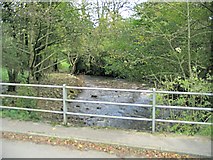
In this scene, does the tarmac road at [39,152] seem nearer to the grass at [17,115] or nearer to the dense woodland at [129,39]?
the grass at [17,115]

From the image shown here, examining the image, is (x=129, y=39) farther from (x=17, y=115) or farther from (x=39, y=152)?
(x=39, y=152)

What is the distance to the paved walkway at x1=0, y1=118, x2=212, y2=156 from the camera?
3.71 m

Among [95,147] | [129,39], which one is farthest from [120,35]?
[95,147]

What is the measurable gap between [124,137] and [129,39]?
3472mm

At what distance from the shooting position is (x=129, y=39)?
22.5 ft

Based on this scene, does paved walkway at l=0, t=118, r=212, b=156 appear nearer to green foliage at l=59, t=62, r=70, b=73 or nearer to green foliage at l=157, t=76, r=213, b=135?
green foliage at l=157, t=76, r=213, b=135

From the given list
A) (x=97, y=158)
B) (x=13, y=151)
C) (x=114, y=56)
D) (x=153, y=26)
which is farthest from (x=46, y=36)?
(x=97, y=158)

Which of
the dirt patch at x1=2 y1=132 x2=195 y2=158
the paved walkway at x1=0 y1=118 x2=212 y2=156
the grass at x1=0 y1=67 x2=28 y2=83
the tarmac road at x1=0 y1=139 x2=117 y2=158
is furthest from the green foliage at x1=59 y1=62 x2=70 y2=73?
the tarmac road at x1=0 y1=139 x2=117 y2=158

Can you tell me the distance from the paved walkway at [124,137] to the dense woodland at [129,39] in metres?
0.80

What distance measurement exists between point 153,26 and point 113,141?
357 centimetres

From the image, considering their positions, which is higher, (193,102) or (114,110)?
(193,102)

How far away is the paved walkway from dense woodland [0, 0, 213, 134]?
0.80 metres

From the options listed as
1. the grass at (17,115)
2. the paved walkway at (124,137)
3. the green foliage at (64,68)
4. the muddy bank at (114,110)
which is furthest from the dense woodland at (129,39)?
the green foliage at (64,68)

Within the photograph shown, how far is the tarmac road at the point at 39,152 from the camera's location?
3.45m
